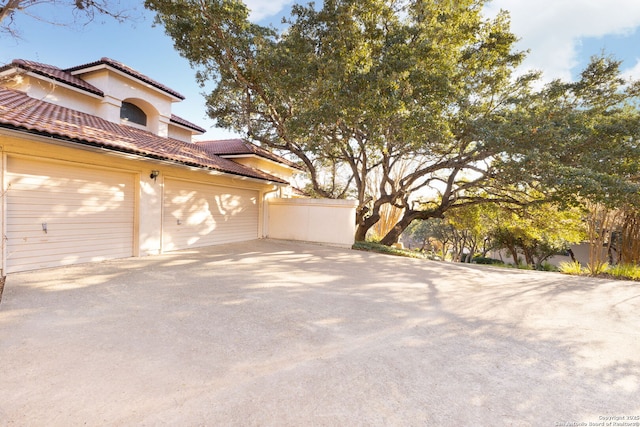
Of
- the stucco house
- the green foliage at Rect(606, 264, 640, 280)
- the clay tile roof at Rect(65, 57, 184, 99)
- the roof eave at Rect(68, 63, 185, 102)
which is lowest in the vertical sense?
the green foliage at Rect(606, 264, 640, 280)

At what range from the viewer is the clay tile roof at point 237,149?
13.4m

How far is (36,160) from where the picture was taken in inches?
240

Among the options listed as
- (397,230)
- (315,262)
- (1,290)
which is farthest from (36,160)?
(397,230)

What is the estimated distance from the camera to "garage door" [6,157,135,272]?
19.2 feet

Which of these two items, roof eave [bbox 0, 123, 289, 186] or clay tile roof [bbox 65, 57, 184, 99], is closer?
roof eave [bbox 0, 123, 289, 186]

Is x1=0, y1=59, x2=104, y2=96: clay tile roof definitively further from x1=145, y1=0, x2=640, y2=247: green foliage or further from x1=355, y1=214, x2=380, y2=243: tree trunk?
x1=355, y1=214, x2=380, y2=243: tree trunk

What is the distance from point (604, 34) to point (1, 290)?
59.8 feet

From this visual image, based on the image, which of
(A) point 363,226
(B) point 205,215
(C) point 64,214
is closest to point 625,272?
(A) point 363,226

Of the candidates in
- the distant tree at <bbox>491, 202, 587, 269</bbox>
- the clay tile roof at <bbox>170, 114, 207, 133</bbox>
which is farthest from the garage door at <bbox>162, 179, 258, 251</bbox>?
the distant tree at <bbox>491, 202, 587, 269</bbox>

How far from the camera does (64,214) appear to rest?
6.58 m

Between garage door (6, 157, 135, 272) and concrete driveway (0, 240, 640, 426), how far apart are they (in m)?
0.64

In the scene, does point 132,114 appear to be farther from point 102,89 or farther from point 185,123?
point 185,123

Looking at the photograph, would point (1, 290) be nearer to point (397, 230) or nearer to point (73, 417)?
point (73, 417)

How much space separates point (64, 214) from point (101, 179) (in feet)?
3.97
